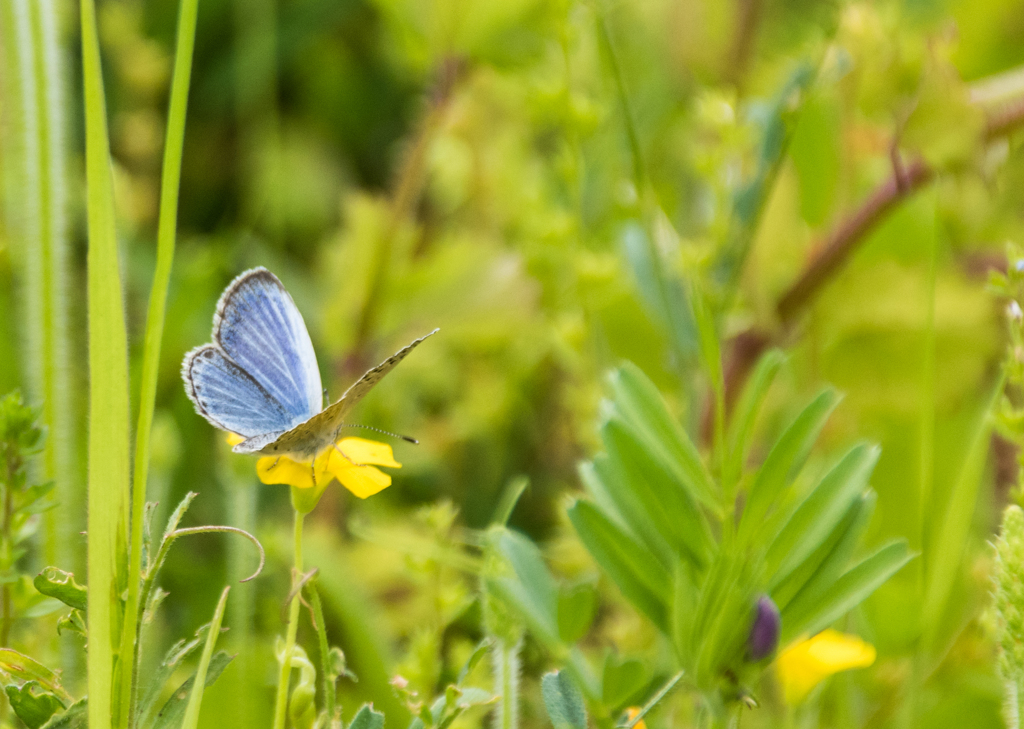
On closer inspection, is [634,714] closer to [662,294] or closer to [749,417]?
[749,417]

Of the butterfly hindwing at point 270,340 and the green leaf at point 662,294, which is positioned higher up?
the butterfly hindwing at point 270,340

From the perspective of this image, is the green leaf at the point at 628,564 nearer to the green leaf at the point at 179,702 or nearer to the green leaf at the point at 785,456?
the green leaf at the point at 785,456

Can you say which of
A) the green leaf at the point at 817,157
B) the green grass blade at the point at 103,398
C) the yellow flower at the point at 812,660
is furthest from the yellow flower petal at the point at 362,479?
the green leaf at the point at 817,157

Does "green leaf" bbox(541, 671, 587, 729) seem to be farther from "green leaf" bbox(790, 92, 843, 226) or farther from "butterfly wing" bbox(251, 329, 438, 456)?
"green leaf" bbox(790, 92, 843, 226)

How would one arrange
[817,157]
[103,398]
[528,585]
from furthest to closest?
1. [817,157]
2. [528,585]
3. [103,398]

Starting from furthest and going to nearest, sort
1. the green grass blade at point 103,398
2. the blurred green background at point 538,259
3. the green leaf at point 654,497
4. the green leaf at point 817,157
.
A: 1. the green leaf at point 817,157
2. the blurred green background at point 538,259
3. the green leaf at point 654,497
4. the green grass blade at point 103,398

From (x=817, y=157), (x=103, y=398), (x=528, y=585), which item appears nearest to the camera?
(x=103, y=398)

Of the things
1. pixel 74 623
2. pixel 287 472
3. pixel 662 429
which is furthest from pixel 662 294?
pixel 74 623
